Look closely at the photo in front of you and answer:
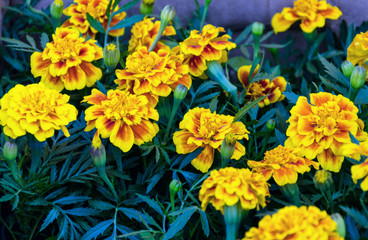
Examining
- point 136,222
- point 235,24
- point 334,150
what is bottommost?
point 136,222

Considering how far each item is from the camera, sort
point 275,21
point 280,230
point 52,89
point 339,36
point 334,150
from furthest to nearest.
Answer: point 339,36 < point 275,21 < point 52,89 < point 334,150 < point 280,230

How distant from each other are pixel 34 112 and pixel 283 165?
0.40 meters

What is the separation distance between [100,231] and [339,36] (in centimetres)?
92

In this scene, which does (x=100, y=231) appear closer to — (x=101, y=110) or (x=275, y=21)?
(x=101, y=110)

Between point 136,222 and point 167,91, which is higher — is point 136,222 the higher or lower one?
the lower one

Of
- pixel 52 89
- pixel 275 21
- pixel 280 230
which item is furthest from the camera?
pixel 275 21

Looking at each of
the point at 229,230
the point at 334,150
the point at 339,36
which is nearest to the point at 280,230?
the point at 229,230

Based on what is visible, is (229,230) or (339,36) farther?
(339,36)

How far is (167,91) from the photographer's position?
889 mm

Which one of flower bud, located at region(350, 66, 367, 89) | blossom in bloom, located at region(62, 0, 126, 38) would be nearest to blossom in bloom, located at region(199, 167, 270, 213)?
flower bud, located at region(350, 66, 367, 89)

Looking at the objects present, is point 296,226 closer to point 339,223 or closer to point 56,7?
point 339,223

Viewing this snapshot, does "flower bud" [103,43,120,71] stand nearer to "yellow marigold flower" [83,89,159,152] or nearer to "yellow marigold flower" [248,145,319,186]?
"yellow marigold flower" [83,89,159,152]

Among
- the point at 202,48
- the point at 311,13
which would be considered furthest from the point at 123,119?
the point at 311,13

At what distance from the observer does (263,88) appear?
3.44ft
